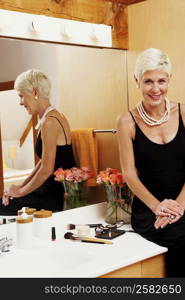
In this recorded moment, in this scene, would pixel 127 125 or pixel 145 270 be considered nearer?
pixel 145 270

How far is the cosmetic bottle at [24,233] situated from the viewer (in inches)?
74.9

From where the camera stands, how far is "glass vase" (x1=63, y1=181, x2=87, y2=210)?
226 centimetres

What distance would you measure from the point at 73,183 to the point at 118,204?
0.25 meters

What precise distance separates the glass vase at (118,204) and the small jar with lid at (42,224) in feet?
1.24

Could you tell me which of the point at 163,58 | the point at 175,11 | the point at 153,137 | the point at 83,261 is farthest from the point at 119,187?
the point at 175,11

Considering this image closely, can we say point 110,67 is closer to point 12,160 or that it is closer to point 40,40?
point 40,40

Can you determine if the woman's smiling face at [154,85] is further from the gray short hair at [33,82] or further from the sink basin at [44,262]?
the sink basin at [44,262]

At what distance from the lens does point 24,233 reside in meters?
1.90

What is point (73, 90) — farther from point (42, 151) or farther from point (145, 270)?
point (145, 270)

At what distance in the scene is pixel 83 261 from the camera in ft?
5.97

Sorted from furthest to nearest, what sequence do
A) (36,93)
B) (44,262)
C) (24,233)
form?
(36,93) < (24,233) < (44,262)

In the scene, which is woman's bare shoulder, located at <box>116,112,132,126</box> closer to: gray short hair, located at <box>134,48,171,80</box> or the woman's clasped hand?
gray short hair, located at <box>134,48,171,80</box>

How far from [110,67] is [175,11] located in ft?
1.50

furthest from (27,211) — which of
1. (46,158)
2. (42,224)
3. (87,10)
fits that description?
(87,10)
